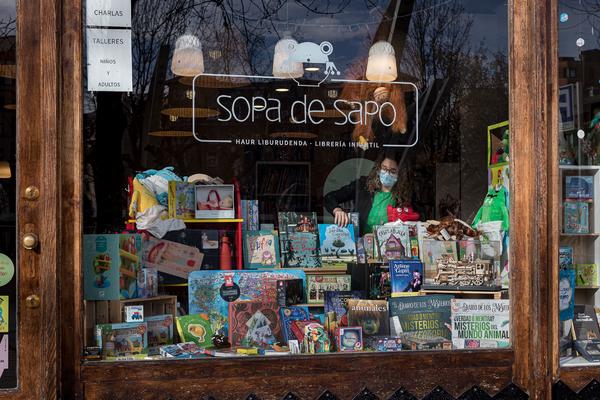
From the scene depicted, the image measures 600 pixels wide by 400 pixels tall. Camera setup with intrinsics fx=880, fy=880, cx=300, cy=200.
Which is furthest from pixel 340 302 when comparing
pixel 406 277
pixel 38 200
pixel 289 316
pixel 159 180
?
pixel 38 200

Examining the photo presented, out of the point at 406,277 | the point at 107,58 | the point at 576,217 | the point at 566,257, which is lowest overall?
the point at 406,277

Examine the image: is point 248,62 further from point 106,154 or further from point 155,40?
point 106,154

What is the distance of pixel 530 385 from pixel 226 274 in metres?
1.75

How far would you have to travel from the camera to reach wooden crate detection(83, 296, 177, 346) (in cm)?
405

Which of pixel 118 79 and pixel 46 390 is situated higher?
pixel 118 79

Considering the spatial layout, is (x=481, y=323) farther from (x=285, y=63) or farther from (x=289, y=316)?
(x=285, y=63)

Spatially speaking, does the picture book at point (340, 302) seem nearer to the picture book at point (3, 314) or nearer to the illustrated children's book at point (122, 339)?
the illustrated children's book at point (122, 339)

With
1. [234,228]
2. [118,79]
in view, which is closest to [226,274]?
[234,228]

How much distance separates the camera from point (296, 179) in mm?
6008

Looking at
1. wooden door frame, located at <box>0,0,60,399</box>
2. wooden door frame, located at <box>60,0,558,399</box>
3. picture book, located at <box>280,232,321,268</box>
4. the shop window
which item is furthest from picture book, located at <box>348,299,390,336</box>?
wooden door frame, located at <box>0,0,60,399</box>

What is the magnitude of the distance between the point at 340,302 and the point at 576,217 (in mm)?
1346

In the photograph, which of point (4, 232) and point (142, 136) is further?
point (142, 136)

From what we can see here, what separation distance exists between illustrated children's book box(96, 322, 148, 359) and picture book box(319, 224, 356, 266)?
1.66m

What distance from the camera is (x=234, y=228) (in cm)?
553
